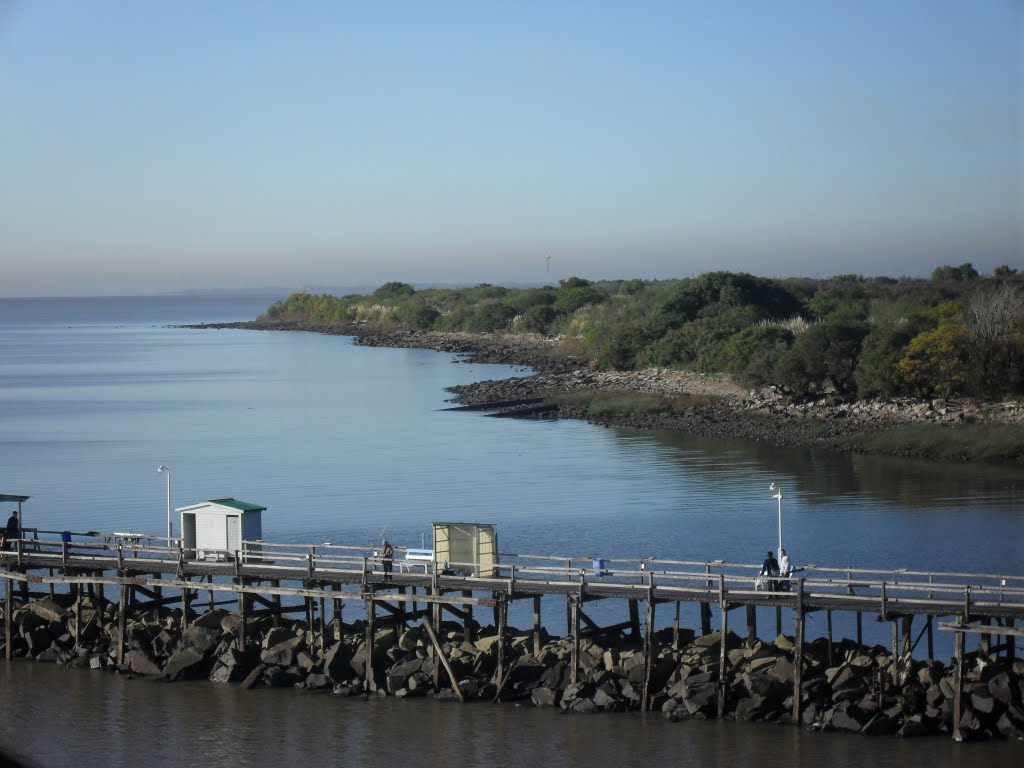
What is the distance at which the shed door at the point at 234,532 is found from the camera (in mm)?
31547

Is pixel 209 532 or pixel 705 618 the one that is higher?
pixel 209 532

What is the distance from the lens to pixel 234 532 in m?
31.6

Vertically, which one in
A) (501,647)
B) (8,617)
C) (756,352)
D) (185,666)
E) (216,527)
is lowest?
(185,666)

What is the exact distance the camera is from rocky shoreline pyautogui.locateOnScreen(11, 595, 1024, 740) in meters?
24.6

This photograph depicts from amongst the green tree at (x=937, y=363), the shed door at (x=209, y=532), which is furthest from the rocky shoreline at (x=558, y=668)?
the green tree at (x=937, y=363)

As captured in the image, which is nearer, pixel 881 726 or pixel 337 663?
pixel 881 726

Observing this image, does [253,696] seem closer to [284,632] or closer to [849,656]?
[284,632]

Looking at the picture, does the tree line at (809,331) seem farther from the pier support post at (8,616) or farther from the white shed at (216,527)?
the pier support post at (8,616)

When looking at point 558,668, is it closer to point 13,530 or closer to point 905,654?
point 905,654

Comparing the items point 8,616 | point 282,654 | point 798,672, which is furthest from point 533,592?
point 8,616

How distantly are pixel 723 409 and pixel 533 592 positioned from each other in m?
50.9

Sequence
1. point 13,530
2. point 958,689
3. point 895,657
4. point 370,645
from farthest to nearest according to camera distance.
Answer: point 13,530
point 370,645
point 895,657
point 958,689

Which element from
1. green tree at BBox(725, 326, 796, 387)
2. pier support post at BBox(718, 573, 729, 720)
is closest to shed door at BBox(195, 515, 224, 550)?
pier support post at BBox(718, 573, 729, 720)

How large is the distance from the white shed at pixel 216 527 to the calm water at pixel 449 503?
3.65 metres
